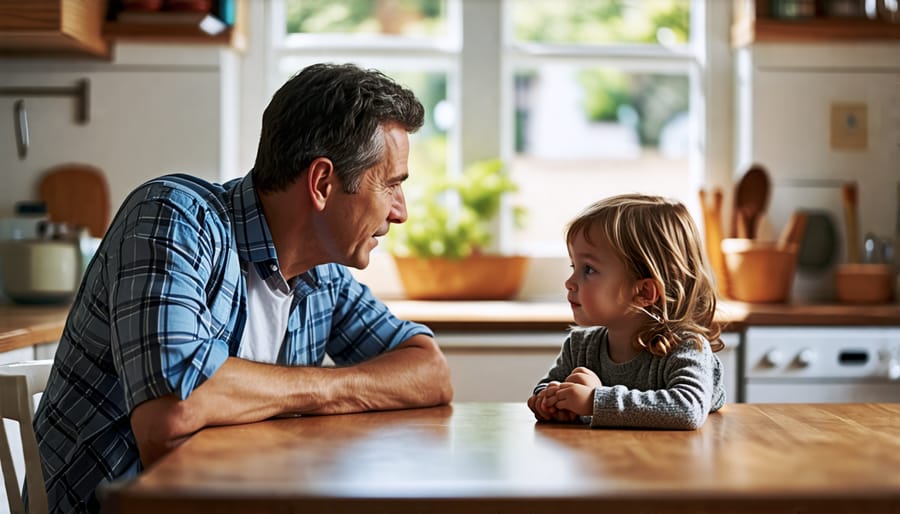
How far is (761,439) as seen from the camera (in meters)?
1.44

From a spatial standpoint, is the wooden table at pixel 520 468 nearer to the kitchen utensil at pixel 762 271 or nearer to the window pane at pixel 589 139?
the kitchen utensil at pixel 762 271

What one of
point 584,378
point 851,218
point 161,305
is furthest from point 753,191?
point 161,305

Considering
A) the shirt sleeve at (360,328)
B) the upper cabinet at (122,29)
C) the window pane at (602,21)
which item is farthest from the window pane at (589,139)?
the shirt sleeve at (360,328)

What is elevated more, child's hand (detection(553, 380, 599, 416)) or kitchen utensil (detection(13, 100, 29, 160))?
kitchen utensil (detection(13, 100, 29, 160))

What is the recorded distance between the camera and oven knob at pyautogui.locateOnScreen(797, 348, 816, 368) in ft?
10.3

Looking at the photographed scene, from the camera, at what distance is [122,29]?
3.48m

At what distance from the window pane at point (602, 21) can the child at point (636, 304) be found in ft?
7.43

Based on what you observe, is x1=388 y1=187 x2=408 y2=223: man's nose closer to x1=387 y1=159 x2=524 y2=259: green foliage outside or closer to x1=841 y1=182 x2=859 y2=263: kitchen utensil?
x1=387 y1=159 x2=524 y2=259: green foliage outside

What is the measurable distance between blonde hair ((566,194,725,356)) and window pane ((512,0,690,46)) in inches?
90.5

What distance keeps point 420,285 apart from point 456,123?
2.13 feet

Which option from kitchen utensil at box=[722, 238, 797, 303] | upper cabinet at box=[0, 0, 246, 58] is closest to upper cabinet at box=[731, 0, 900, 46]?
kitchen utensil at box=[722, 238, 797, 303]

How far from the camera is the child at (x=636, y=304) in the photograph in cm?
166

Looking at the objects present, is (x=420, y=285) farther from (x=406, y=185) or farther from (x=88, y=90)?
(x=88, y=90)

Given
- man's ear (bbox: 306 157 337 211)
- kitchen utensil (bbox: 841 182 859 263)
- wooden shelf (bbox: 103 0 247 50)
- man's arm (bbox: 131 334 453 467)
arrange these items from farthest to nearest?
kitchen utensil (bbox: 841 182 859 263), wooden shelf (bbox: 103 0 247 50), man's ear (bbox: 306 157 337 211), man's arm (bbox: 131 334 453 467)
